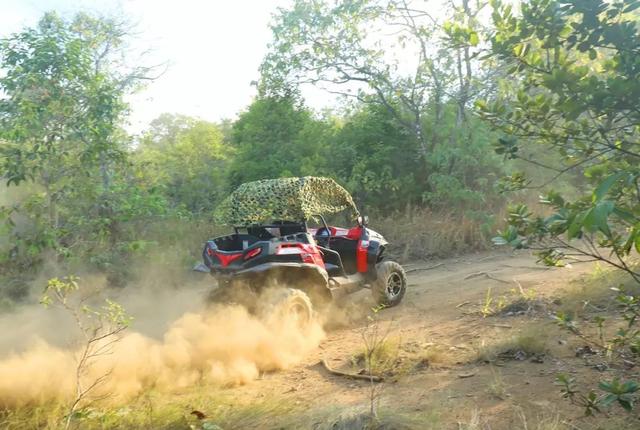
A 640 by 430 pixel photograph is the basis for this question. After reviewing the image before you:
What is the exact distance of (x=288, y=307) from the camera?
21.6 ft

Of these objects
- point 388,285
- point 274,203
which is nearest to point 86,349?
point 274,203

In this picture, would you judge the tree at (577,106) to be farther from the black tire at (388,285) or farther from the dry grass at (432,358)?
the black tire at (388,285)

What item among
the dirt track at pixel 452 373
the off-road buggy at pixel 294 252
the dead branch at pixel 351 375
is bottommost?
the dirt track at pixel 452 373

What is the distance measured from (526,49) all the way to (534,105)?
0.36 m

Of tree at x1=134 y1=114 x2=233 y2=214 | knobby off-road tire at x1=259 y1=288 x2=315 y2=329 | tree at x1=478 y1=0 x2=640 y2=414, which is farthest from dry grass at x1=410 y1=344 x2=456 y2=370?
tree at x1=134 y1=114 x2=233 y2=214

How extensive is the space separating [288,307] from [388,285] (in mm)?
2188

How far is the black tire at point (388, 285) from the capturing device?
26.8 feet

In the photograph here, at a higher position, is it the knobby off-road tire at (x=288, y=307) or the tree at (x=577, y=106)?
the tree at (x=577, y=106)

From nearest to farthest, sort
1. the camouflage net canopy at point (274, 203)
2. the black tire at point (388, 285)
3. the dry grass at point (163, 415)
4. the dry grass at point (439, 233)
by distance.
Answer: the dry grass at point (163, 415) < the camouflage net canopy at point (274, 203) < the black tire at point (388, 285) < the dry grass at point (439, 233)

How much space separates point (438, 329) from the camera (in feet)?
22.2

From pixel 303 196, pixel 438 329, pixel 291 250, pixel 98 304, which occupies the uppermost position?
pixel 303 196

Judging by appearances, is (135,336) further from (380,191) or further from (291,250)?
(380,191)

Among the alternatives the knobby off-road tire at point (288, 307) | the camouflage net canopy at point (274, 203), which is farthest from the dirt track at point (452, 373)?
the camouflage net canopy at point (274, 203)

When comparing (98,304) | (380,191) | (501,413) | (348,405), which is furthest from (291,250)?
(380,191)
